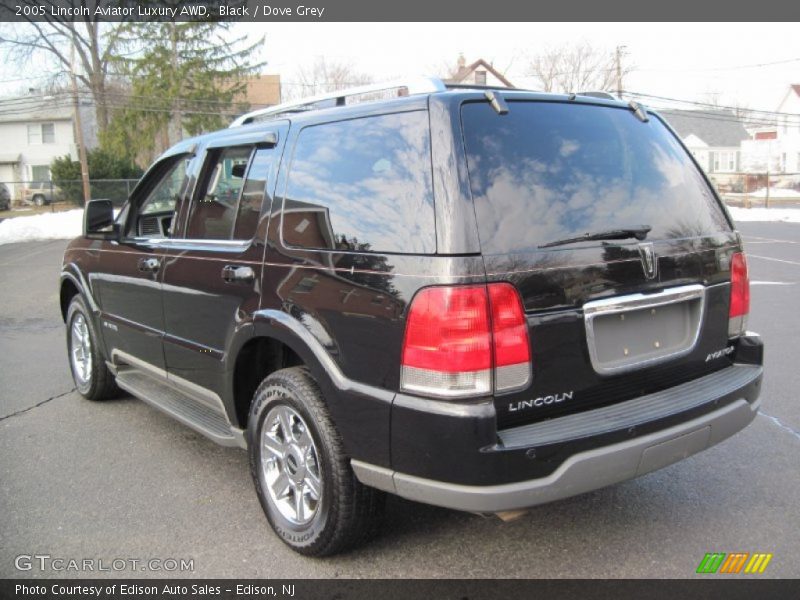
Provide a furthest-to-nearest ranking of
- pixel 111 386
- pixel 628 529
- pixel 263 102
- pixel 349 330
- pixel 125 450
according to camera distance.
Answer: pixel 263 102 < pixel 111 386 < pixel 125 450 < pixel 628 529 < pixel 349 330

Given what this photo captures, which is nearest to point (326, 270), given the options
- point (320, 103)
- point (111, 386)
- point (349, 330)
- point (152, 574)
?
point (349, 330)

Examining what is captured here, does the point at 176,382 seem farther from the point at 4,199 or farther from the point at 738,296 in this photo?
the point at 4,199

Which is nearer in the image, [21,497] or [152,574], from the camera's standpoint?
[152,574]

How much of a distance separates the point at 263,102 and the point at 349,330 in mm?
56706

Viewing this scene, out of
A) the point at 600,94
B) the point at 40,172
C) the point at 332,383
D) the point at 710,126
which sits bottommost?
the point at 332,383

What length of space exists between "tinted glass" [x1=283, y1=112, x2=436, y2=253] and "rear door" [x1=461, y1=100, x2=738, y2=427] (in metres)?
0.22

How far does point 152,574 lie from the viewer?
294 cm

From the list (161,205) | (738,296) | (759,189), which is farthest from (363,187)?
(759,189)

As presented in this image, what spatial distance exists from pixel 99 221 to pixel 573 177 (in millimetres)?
3627

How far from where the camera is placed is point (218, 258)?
3516 mm

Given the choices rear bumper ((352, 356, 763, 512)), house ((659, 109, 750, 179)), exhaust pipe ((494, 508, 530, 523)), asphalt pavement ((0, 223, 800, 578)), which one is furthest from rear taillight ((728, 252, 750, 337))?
house ((659, 109, 750, 179))

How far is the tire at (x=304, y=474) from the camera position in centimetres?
278

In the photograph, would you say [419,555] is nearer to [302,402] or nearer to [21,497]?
[302,402]

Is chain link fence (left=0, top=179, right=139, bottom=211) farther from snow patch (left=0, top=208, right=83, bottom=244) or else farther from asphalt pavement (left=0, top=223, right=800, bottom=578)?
asphalt pavement (left=0, top=223, right=800, bottom=578)
